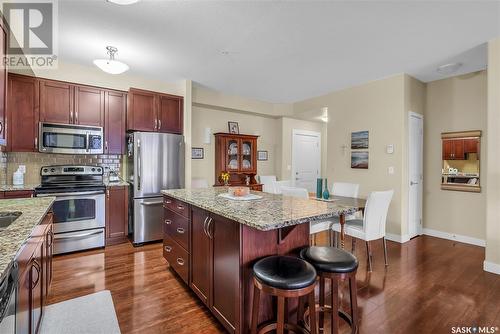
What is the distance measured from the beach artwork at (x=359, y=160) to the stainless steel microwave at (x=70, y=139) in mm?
4179

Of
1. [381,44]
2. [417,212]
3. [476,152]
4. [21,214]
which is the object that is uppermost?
[381,44]

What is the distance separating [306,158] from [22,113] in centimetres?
568

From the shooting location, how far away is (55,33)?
8.97 feet

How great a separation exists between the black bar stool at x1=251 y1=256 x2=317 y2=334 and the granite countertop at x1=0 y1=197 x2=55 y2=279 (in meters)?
1.07

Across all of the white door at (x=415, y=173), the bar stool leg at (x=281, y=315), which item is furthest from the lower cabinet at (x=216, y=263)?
the white door at (x=415, y=173)

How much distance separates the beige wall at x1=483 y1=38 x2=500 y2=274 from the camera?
Answer: 2.77 metres

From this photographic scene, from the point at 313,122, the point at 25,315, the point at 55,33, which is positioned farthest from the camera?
the point at 313,122

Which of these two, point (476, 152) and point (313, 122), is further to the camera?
point (313, 122)

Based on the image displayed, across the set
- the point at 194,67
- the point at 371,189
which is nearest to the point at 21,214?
the point at 194,67

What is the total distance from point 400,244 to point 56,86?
18.0ft

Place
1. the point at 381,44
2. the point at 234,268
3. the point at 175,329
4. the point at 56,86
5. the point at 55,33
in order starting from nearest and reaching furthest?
the point at 234,268
the point at 175,329
the point at 55,33
the point at 381,44
the point at 56,86

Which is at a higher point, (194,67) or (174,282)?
(194,67)

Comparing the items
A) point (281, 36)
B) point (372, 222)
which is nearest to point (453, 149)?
point (372, 222)

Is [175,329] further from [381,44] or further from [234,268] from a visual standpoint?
[381,44]
